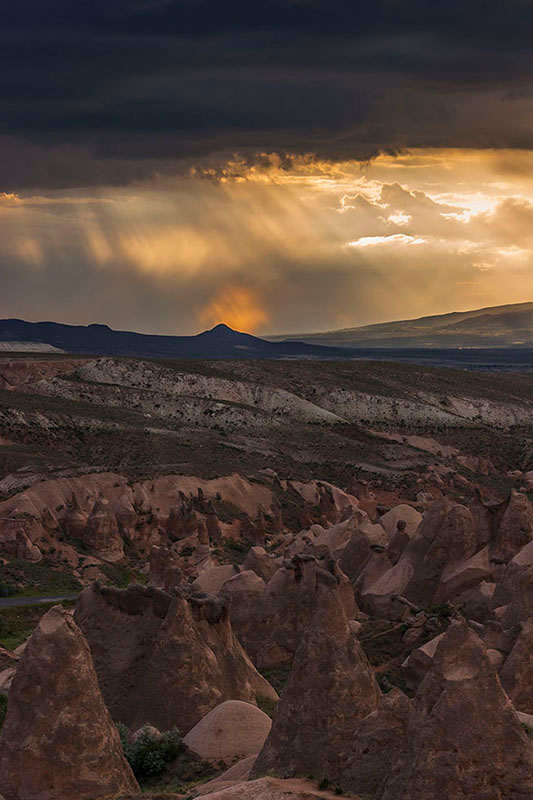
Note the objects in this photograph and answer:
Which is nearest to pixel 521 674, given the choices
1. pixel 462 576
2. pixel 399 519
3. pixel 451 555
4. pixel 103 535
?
pixel 462 576

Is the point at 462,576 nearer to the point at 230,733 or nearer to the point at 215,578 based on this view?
the point at 215,578

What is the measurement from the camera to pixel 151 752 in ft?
83.8

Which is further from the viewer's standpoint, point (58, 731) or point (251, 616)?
point (251, 616)

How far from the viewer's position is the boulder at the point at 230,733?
82.8 ft

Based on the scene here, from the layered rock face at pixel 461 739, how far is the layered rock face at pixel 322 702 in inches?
152

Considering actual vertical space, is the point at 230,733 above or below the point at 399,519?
above

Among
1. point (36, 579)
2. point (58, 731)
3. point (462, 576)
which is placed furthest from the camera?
point (36, 579)

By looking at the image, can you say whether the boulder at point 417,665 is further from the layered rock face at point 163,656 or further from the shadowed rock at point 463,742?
the shadowed rock at point 463,742

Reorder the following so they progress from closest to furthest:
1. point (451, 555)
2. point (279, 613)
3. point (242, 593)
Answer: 1. point (279, 613)
2. point (242, 593)
3. point (451, 555)

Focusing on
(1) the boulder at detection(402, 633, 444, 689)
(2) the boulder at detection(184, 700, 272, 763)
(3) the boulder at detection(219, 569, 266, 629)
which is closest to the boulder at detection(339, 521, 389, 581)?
(3) the boulder at detection(219, 569, 266, 629)

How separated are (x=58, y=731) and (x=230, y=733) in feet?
20.7

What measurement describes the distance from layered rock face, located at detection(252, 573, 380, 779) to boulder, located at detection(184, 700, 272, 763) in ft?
12.5

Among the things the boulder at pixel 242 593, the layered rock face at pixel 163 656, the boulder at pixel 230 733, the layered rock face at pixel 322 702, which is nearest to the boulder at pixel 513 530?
the boulder at pixel 242 593

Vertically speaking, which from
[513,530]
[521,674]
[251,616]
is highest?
[513,530]
